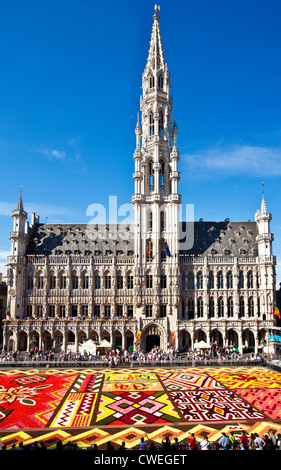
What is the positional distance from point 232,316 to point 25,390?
4849 centimetres

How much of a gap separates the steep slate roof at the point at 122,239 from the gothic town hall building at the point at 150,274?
0.23 metres

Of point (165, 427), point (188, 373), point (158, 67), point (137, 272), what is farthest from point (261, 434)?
point (158, 67)

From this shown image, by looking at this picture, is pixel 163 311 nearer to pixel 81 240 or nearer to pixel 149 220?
pixel 149 220

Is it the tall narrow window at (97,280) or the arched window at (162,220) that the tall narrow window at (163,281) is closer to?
the arched window at (162,220)

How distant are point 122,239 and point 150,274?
12096 mm

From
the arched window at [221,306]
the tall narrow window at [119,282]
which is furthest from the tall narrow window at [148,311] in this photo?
the arched window at [221,306]

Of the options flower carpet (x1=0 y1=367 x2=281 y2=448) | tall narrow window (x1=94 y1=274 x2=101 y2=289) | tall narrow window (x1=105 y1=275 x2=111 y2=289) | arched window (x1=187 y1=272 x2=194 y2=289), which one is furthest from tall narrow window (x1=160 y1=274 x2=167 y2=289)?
flower carpet (x1=0 y1=367 x2=281 y2=448)

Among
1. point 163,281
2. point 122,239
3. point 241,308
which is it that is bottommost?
point 241,308

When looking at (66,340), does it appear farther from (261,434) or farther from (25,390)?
(261,434)

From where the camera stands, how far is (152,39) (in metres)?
84.0

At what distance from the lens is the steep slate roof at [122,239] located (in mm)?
76625

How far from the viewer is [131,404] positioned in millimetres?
31328

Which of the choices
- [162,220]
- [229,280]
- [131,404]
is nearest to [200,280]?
[229,280]

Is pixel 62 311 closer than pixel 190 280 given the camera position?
Yes
